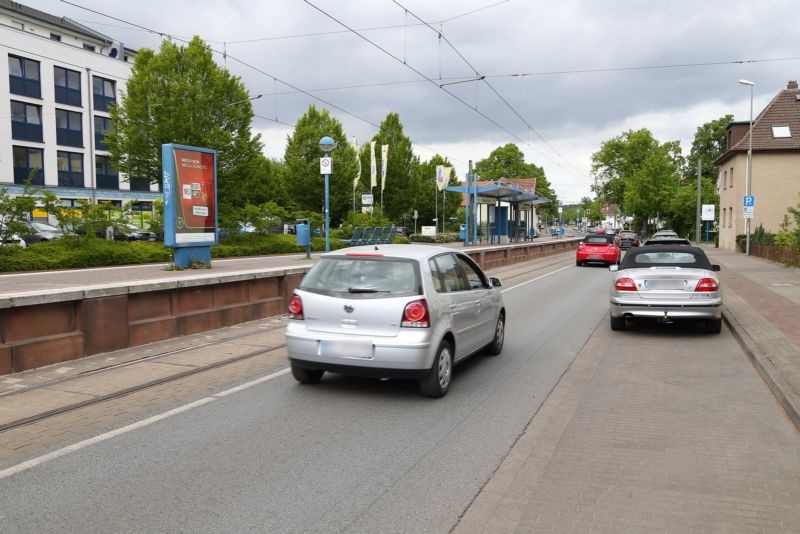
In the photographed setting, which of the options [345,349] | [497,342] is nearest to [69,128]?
[497,342]

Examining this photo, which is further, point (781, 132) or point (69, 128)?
point (69, 128)

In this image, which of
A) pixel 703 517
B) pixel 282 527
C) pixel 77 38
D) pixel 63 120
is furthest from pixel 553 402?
pixel 77 38

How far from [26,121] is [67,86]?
473cm

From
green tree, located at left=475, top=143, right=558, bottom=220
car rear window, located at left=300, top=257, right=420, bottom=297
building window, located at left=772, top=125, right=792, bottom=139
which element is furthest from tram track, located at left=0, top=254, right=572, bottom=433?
green tree, located at left=475, top=143, right=558, bottom=220

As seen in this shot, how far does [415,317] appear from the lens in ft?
19.8

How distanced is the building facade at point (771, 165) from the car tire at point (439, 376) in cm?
3840

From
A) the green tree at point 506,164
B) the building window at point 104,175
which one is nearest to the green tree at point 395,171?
the building window at point 104,175

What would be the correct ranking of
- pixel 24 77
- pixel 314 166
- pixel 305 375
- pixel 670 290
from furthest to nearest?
1. pixel 314 166
2. pixel 24 77
3. pixel 670 290
4. pixel 305 375

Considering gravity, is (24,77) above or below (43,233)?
above

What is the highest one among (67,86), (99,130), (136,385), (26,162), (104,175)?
(67,86)

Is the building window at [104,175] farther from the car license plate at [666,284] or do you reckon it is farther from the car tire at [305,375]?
the car tire at [305,375]

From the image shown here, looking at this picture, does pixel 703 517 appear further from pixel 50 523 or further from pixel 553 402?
pixel 50 523

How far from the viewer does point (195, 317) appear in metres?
9.97

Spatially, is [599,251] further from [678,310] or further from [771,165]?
[678,310]
